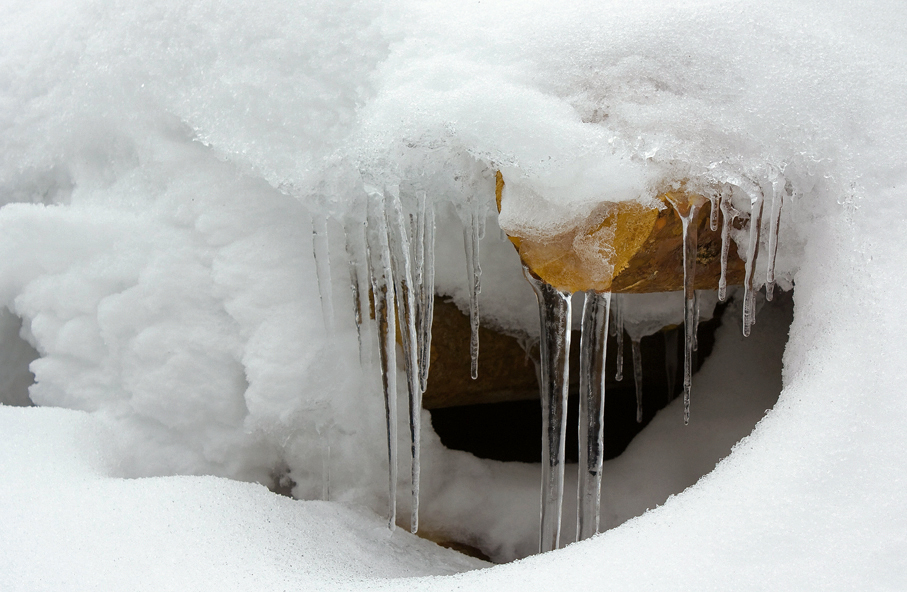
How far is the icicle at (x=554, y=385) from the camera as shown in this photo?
1.43 m

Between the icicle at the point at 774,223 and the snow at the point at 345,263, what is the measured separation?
0.11 feet

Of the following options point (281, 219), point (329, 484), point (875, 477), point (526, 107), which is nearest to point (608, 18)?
point (526, 107)

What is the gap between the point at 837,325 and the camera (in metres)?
1.13

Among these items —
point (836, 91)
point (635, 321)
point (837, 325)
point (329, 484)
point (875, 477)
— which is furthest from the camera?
point (635, 321)

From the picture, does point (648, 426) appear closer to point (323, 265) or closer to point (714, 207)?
point (714, 207)

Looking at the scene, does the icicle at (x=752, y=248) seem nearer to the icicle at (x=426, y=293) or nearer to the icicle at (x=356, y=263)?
the icicle at (x=426, y=293)

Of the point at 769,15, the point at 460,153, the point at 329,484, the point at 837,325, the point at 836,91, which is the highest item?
the point at 769,15

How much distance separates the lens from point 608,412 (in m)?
2.16

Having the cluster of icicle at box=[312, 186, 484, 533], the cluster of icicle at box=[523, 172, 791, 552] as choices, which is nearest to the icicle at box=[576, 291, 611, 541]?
the cluster of icicle at box=[523, 172, 791, 552]

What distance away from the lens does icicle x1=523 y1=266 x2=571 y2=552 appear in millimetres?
1435

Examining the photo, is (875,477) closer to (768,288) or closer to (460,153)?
(768,288)

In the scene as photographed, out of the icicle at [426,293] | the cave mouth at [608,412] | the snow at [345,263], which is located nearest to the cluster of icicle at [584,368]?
the snow at [345,263]

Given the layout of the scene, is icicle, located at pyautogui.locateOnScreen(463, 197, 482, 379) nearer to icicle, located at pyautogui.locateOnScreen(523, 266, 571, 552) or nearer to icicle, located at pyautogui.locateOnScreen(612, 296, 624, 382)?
icicle, located at pyautogui.locateOnScreen(523, 266, 571, 552)

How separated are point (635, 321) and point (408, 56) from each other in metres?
1.00
